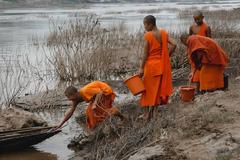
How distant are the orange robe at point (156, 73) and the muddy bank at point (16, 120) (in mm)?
1816

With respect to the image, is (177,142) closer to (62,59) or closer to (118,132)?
(118,132)

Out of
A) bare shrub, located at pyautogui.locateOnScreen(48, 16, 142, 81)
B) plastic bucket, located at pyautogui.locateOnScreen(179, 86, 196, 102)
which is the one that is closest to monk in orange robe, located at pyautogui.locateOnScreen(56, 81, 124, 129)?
plastic bucket, located at pyautogui.locateOnScreen(179, 86, 196, 102)

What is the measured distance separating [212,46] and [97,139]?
2.58m

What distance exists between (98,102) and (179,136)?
1715mm

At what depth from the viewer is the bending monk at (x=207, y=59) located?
28.6 feet

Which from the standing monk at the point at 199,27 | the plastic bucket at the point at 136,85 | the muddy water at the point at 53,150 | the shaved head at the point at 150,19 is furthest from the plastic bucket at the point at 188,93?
the muddy water at the point at 53,150

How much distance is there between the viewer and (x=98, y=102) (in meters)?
7.81

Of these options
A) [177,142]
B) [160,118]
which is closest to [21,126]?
[160,118]

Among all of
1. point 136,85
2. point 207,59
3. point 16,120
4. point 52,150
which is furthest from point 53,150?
point 207,59

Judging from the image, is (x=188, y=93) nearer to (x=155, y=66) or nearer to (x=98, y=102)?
(x=155, y=66)

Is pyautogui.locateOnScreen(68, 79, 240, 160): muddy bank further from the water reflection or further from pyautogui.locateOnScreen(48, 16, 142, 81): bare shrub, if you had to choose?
pyautogui.locateOnScreen(48, 16, 142, 81): bare shrub

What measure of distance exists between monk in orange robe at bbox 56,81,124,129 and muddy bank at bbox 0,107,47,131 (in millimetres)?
700

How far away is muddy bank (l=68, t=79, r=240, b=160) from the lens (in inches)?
234

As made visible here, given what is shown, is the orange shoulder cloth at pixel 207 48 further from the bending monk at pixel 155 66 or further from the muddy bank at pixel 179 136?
the bending monk at pixel 155 66
